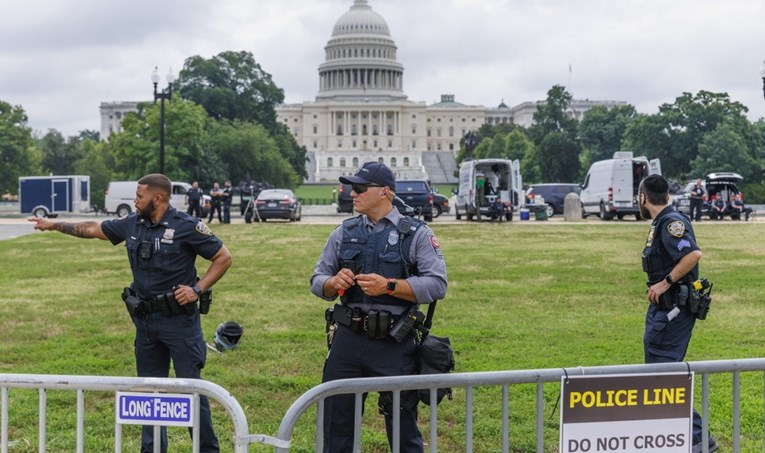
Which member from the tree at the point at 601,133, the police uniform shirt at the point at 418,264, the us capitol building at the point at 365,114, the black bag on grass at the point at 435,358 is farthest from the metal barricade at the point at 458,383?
the us capitol building at the point at 365,114

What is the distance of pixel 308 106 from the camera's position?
17688cm

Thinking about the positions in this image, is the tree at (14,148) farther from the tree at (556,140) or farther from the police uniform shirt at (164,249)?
the police uniform shirt at (164,249)

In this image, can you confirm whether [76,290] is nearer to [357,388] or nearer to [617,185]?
[357,388]

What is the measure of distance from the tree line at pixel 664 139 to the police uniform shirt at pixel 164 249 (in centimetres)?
4562

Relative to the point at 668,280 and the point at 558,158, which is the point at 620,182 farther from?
the point at 558,158

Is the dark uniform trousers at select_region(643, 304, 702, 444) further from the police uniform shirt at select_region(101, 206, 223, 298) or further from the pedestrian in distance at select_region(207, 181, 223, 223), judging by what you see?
the pedestrian in distance at select_region(207, 181, 223, 223)

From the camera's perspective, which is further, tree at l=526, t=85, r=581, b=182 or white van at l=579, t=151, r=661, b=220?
tree at l=526, t=85, r=581, b=182

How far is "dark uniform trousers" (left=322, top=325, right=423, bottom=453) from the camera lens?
5027 millimetres

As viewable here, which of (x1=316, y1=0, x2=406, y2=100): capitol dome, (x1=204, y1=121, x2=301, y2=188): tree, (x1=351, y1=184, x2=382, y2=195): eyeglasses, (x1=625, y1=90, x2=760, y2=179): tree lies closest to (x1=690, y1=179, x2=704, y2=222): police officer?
(x1=351, y1=184, x2=382, y2=195): eyeglasses

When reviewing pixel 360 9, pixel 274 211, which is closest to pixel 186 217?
pixel 274 211

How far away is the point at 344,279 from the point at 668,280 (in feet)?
8.30

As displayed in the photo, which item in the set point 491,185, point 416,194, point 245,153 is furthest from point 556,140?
point 416,194

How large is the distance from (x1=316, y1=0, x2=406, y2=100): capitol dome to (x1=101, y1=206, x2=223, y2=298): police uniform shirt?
160m

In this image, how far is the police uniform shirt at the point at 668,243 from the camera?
652cm
